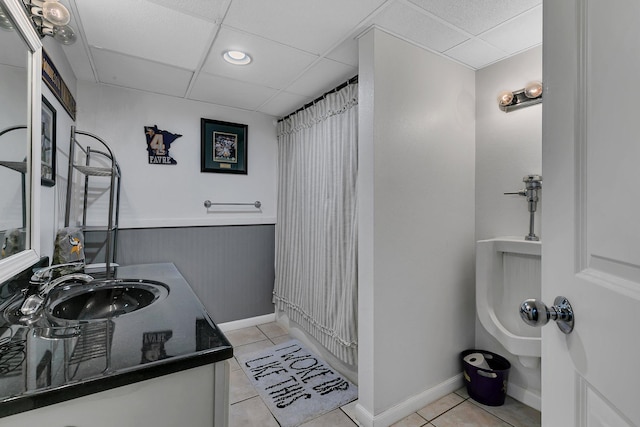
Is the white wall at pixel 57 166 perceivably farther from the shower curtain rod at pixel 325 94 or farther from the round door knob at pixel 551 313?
the round door knob at pixel 551 313

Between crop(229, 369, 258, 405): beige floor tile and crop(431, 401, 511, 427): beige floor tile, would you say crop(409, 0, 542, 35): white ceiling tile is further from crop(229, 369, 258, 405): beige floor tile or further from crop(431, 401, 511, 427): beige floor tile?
crop(229, 369, 258, 405): beige floor tile

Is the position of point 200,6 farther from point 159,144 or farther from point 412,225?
point 412,225

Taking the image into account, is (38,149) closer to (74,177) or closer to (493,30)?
(74,177)

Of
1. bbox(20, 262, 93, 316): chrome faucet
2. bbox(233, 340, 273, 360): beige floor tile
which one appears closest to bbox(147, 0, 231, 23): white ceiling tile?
bbox(20, 262, 93, 316): chrome faucet

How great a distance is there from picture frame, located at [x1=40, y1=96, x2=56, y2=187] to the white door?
2.00 meters

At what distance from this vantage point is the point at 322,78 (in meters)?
2.19

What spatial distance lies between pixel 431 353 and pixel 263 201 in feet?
6.81

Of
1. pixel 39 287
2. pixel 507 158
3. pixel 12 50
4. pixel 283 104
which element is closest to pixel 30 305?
A: pixel 39 287

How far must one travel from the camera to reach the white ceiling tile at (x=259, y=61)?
1717 millimetres

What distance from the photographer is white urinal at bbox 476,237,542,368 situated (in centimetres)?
168

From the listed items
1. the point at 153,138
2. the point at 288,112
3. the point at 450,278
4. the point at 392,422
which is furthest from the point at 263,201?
the point at 392,422

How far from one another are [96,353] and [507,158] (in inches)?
89.7

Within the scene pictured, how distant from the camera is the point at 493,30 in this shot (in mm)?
1604

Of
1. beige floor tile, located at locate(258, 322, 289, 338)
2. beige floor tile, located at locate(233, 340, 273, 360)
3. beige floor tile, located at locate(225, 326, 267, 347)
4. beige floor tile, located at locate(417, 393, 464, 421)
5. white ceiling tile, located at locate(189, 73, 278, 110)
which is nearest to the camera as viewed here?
beige floor tile, located at locate(417, 393, 464, 421)
